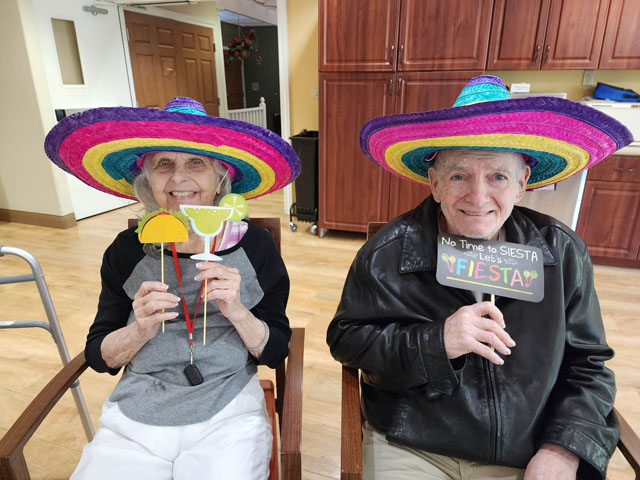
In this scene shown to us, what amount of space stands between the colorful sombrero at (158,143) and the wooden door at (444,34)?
2319mm

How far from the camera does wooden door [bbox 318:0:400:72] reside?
3.00 meters

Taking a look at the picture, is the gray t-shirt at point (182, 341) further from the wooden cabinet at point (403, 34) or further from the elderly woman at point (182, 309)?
the wooden cabinet at point (403, 34)

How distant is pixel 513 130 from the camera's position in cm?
83

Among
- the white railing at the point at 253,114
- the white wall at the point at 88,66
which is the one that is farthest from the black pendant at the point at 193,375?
the white railing at the point at 253,114

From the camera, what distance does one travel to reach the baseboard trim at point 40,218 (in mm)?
4051

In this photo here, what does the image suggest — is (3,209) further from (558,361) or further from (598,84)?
(598,84)

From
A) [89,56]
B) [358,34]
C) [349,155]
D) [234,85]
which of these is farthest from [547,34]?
[234,85]

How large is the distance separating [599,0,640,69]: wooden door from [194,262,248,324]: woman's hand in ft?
10.4

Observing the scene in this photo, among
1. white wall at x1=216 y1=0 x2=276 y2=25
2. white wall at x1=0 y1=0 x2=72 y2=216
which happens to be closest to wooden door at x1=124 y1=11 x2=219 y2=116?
white wall at x1=216 y1=0 x2=276 y2=25

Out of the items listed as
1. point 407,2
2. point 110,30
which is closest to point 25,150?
point 110,30

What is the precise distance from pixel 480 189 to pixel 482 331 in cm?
30

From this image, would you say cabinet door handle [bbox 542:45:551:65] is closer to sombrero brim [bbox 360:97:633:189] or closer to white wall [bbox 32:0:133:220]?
sombrero brim [bbox 360:97:633:189]

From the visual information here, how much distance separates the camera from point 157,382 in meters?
1.02

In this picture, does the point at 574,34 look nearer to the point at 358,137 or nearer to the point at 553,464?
the point at 358,137
